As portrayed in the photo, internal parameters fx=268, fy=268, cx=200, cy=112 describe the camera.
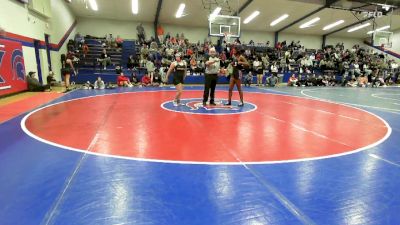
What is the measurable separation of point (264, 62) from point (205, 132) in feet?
60.9

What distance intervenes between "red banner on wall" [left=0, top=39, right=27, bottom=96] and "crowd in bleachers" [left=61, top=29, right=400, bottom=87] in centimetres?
518

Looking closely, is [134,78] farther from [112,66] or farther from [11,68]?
[11,68]

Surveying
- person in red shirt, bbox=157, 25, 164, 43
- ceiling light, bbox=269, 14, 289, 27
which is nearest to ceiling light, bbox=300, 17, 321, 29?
ceiling light, bbox=269, 14, 289, 27

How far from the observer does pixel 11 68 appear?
11086 mm

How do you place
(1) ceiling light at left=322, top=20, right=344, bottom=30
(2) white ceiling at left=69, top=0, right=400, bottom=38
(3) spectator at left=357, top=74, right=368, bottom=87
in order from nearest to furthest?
(3) spectator at left=357, top=74, right=368, bottom=87, (2) white ceiling at left=69, top=0, right=400, bottom=38, (1) ceiling light at left=322, top=20, right=344, bottom=30

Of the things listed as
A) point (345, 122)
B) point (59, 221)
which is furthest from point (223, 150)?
point (345, 122)

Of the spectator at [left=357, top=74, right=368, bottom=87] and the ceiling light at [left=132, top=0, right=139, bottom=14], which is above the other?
the ceiling light at [left=132, top=0, right=139, bottom=14]

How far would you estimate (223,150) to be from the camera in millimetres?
4434

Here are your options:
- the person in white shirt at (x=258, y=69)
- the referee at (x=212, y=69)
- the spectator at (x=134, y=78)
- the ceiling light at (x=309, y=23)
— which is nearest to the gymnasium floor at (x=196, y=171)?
the referee at (x=212, y=69)

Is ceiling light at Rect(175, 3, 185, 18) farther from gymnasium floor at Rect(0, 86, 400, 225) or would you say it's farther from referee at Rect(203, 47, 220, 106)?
gymnasium floor at Rect(0, 86, 400, 225)

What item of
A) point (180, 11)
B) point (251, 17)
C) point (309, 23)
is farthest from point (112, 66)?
point (309, 23)

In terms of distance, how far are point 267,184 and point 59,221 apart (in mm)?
2227

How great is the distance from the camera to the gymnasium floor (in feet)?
8.51

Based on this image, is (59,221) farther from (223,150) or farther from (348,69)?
(348,69)
